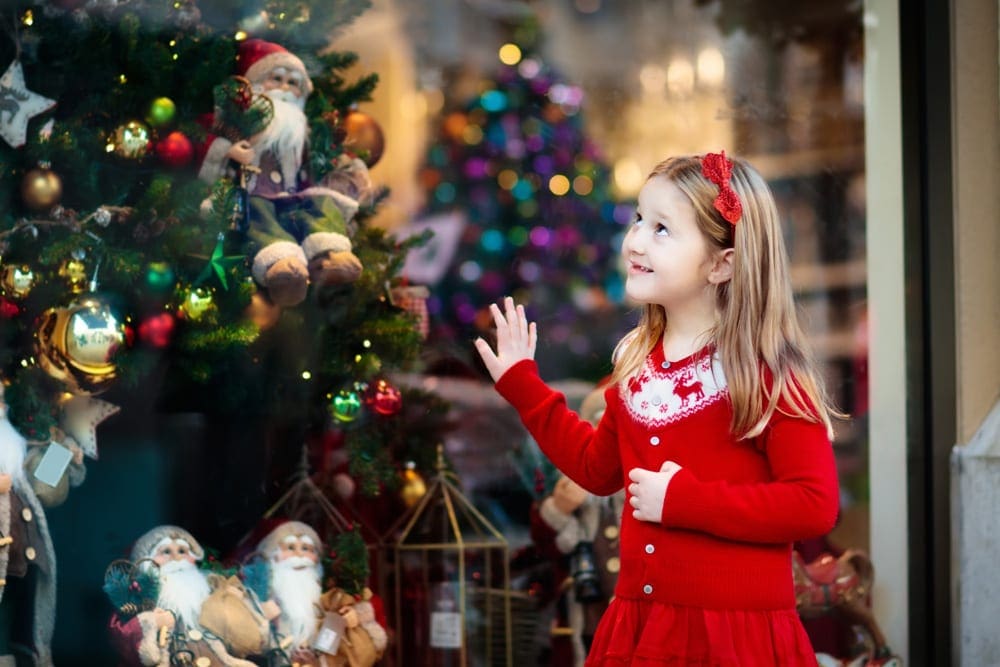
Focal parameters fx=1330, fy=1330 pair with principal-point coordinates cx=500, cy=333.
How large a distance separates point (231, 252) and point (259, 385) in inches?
14.9

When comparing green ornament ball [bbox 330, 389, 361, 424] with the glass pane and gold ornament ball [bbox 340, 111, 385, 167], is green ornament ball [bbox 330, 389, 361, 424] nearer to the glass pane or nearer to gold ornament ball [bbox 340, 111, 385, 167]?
the glass pane

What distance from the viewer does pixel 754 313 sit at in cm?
259

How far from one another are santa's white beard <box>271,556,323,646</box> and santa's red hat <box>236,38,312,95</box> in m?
1.21

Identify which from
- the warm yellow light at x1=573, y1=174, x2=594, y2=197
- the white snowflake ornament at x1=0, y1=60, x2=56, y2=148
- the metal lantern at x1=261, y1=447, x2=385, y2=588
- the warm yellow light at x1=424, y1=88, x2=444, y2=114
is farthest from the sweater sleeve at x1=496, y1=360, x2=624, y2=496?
the warm yellow light at x1=573, y1=174, x2=594, y2=197

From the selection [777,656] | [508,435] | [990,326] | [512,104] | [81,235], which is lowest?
[777,656]

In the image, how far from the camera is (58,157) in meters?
3.12

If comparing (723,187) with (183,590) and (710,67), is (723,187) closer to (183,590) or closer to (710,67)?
(183,590)

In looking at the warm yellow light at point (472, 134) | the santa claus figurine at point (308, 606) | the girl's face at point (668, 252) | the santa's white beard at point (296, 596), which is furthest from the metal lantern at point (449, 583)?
the girl's face at point (668, 252)

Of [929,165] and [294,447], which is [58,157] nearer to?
[294,447]

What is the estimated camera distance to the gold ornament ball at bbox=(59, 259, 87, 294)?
3.06 meters

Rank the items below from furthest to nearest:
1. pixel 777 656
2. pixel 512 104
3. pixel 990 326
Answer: pixel 512 104
pixel 990 326
pixel 777 656

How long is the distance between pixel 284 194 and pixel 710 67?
181cm

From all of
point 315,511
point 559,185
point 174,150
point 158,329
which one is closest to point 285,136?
point 174,150

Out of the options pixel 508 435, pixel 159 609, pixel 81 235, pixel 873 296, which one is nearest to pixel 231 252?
pixel 81 235
